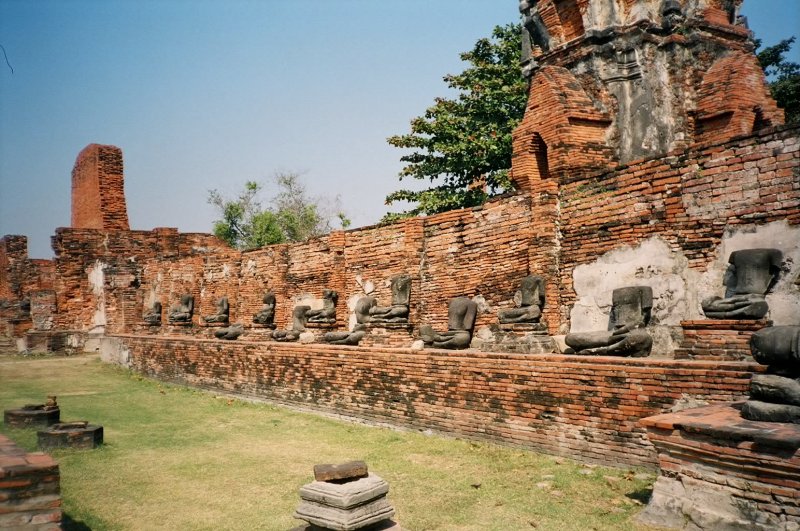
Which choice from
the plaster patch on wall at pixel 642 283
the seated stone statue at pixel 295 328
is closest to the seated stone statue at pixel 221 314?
the seated stone statue at pixel 295 328

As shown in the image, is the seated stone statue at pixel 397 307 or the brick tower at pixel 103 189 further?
the brick tower at pixel 103 189

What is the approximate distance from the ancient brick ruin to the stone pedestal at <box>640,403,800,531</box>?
16 centimetres

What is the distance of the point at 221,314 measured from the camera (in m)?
15.5

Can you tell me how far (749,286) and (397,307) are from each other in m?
5.33

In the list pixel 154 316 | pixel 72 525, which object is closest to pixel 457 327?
pixel 72 525

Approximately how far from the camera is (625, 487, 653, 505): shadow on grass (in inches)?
199

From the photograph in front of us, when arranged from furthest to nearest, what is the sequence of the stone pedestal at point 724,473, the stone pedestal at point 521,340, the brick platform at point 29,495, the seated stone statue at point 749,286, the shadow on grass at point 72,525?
the stone pedestal at point 521,340, the seated stone statue at point 749,286, the shadow on grass at point 72,525, the stone pedestal at point 724,473, the brick platform at point 29,495

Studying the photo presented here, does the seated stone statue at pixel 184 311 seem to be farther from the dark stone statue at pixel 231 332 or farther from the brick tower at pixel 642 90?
the brick tower at pixel 642 90

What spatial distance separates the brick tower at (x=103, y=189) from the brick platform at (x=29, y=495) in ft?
68.0

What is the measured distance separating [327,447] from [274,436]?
41.8 inches

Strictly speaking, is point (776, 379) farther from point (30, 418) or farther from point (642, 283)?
point (30, 418)

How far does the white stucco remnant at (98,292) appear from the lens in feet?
69.3

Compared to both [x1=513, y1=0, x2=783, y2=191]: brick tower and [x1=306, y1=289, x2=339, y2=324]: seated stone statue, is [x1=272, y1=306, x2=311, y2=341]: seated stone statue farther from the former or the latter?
[x1=513, y1=0, x2=783, y2=191]: brick tower

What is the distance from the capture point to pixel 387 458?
22.9 ft
